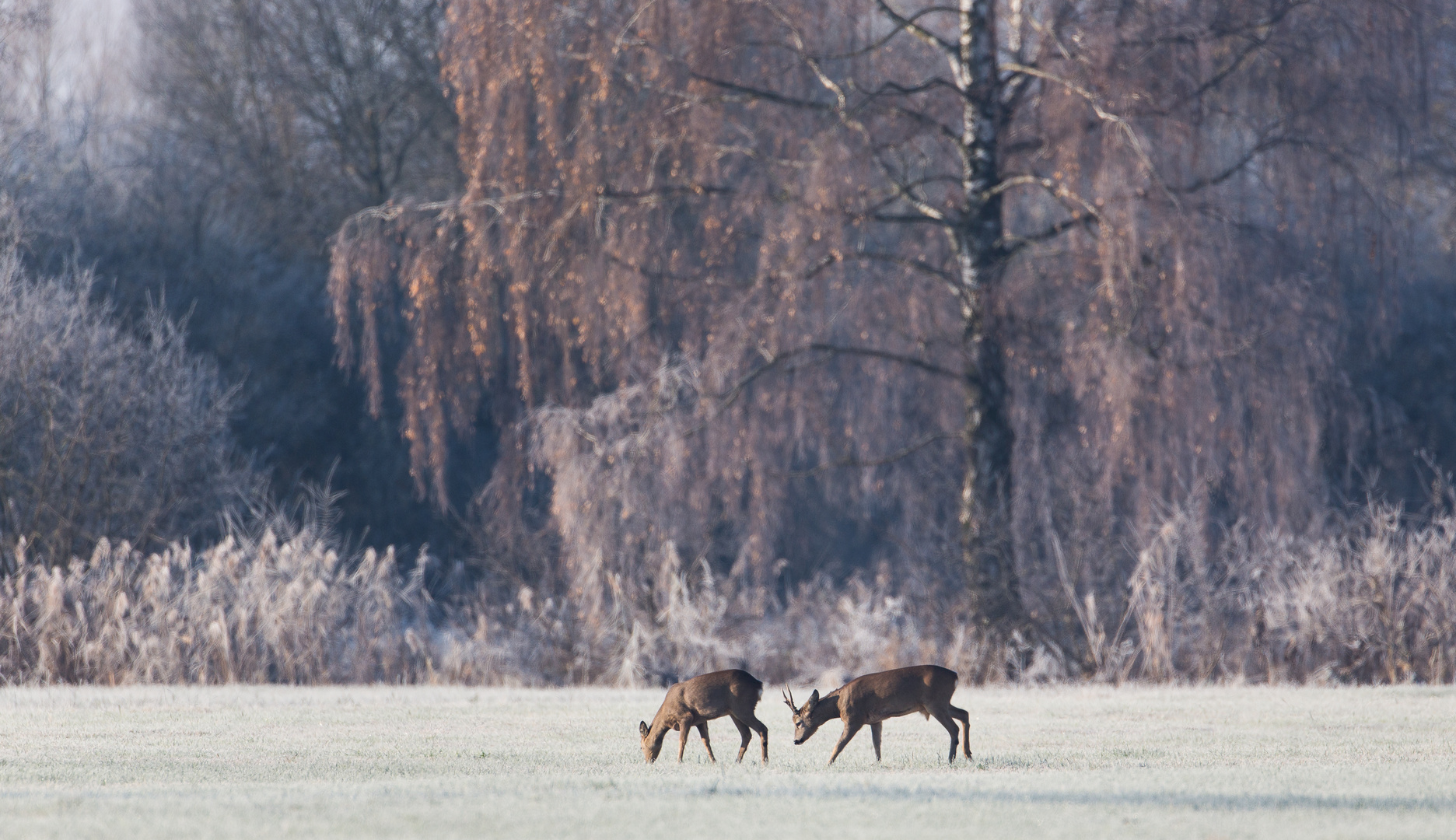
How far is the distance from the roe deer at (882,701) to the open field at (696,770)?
0.26 metres

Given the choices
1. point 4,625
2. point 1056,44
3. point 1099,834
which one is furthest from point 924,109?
point 1099,834

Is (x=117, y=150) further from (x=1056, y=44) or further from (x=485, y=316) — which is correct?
(x=1056, y=44)

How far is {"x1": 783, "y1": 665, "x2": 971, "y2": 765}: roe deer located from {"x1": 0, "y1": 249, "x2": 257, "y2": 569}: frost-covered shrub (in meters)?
12.8

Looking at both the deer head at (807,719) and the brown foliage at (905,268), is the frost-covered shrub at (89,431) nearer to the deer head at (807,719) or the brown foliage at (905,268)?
the brown foliage at (905,268)

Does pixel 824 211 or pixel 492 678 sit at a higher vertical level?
pixel 824 211

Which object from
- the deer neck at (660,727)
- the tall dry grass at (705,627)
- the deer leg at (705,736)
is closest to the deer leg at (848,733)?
the deer leg at (705,736)

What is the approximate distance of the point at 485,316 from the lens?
58.6ft

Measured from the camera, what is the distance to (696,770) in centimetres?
841

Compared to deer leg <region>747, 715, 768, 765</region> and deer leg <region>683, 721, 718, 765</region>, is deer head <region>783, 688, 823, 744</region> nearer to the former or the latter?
deer leg <region>747, 715, 768, 765</region>

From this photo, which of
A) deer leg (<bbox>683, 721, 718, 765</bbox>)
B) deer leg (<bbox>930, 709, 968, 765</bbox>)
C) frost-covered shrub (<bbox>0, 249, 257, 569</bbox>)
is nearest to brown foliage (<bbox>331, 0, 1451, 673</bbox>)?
frost-covered shrub (<bbox>0, 249, 257, 569</bbox>)

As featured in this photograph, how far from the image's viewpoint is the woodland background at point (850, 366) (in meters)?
16.0

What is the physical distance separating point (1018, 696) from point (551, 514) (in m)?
6.45

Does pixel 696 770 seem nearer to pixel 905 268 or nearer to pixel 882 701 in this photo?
pixel 882 701

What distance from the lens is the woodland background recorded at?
52.5 ft
